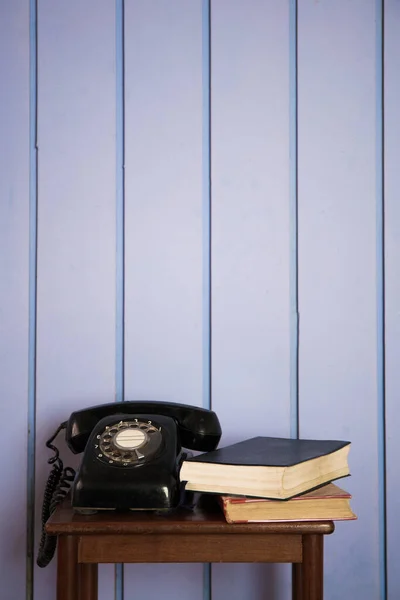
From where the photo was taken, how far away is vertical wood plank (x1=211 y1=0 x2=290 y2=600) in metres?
1.34

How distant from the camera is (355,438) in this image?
135 cm

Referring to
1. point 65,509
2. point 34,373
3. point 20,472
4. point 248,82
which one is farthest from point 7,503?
point 248,82

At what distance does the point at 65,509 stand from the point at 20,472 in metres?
0.36

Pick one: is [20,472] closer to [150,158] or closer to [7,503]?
[7,503]

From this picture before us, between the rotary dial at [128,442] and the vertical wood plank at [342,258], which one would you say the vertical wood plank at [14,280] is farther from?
→ the vertical wood plank at [342,258]

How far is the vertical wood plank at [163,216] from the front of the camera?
133 cm

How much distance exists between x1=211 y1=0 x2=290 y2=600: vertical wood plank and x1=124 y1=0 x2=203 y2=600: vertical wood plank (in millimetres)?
43

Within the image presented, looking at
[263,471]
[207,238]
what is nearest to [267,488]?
[263,471]

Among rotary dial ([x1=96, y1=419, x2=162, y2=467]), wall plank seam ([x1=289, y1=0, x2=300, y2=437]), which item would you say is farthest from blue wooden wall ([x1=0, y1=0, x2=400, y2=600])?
rotary dial ([x1=96, y1=419, x2=162, y2=467])

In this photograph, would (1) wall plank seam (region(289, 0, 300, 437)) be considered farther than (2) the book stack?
Yes

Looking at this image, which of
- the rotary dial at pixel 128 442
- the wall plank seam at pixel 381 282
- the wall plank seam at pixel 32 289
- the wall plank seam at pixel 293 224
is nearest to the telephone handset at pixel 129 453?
the rotary dial at pixel 128 442

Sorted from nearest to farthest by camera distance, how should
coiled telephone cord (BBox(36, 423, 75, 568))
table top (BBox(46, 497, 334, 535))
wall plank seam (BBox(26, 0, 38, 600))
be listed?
table top (BBox(46, 497, 334, 535)) < coiled telephone cord (BBox(36, 423, 75, 568)) < wall plank seam (BBox(26, 0, 38, 600))

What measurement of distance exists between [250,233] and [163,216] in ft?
0.60

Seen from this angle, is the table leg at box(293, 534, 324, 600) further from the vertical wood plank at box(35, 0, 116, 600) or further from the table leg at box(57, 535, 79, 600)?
the vertical wood plank at box(35, 0, 116, 600)
